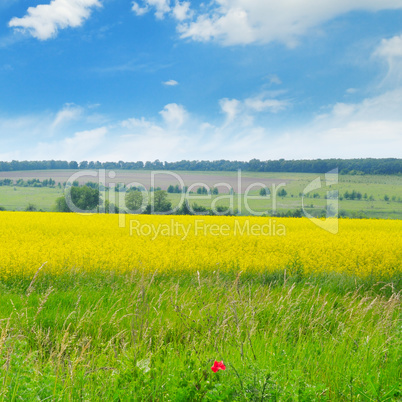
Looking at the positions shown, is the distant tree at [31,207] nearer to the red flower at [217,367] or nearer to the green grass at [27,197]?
the green grass at [27,197]

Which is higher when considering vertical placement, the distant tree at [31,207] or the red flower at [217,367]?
the red flower at [217,367]

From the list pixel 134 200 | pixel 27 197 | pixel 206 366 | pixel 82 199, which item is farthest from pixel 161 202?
pixel 206 366

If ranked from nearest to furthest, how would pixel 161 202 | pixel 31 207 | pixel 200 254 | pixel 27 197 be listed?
pixel 200 254, pixel 161 202, pixel 31 207, pixel 27 197

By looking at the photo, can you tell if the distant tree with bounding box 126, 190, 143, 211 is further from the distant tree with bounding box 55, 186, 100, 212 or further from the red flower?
the red flower

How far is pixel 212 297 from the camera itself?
255 inches

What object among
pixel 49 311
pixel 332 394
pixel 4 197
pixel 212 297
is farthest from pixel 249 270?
pixel 4 197

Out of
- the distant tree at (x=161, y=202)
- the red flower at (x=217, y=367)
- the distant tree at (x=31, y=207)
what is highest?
the red flower at (x=217, y=367)

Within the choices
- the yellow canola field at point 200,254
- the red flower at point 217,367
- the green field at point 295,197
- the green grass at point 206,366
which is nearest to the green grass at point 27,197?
the green field at point 295,197

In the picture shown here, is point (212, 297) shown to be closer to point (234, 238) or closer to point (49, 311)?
point (49, 311)

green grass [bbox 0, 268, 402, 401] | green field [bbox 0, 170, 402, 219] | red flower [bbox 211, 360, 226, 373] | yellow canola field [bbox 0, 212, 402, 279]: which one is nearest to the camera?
red flower [bbox 211, 360, 226, 373]

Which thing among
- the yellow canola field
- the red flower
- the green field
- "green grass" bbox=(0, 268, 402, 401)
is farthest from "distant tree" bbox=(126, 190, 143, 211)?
the red flower

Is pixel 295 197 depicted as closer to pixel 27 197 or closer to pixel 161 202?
pixel 161 202

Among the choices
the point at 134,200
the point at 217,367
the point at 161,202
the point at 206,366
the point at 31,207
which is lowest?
the point at 31,207

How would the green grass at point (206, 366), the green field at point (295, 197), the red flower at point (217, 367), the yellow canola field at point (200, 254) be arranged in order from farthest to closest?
the green field at point (295, 197)
the yellow canola field at point (200, 254)
the green grass at point (206, 366)
the red flower at point (217, 367)
